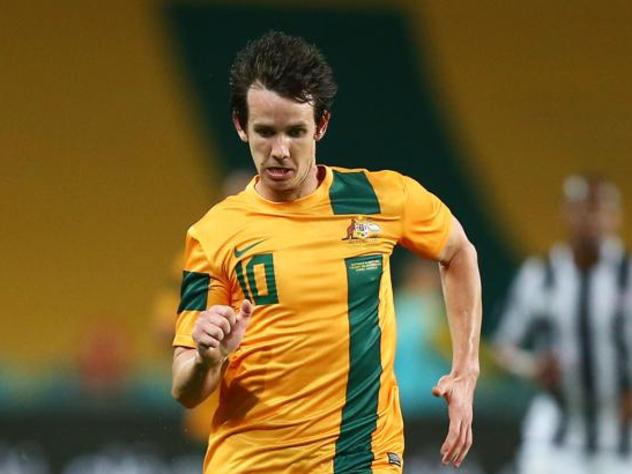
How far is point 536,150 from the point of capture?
13305 mm

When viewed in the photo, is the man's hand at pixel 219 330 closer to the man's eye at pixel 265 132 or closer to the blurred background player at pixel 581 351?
the man's eye at pixel 265 132

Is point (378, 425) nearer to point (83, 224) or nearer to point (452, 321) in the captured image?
point (452, 321)

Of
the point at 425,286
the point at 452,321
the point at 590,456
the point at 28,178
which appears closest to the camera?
the point at 452,321

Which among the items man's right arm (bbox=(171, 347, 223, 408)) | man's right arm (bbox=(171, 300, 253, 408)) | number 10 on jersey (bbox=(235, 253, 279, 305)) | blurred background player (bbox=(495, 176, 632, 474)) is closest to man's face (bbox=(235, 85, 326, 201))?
number 10 on jersey (bbox=(235, 253, 279, 305))

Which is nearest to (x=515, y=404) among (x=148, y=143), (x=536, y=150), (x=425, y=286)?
(x=425, y=286)

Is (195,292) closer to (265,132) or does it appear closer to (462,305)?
(265,132)

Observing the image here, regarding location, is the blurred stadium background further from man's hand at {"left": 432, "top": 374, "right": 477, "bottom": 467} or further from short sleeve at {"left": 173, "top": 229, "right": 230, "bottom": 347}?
short sleeve at {"left": 173, "top": 229, "right": 230, "bottom": 347}

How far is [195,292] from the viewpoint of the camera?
479cm

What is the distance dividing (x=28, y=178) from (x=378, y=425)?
8052 millimetres

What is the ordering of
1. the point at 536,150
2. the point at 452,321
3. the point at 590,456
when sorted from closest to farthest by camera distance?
1. the point at 452,321
2. the point at 590,456
3. the point at 536,150

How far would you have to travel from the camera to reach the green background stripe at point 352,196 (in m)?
4.96

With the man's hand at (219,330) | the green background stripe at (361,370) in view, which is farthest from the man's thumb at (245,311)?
the green background stripe at (361,370)

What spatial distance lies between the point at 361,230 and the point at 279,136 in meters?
0.42

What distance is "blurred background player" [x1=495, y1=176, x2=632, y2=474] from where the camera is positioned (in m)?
9.12
